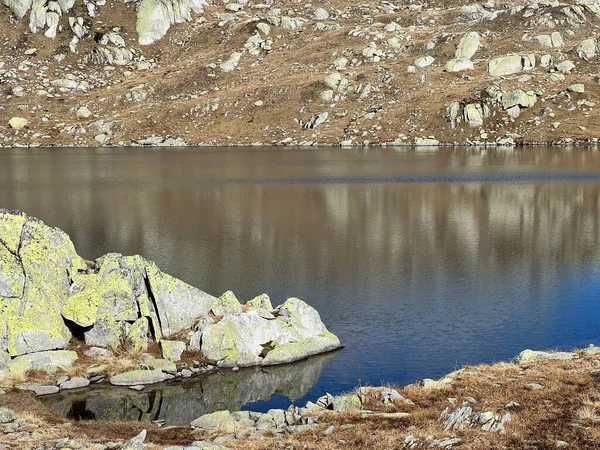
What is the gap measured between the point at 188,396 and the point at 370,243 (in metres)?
31.1

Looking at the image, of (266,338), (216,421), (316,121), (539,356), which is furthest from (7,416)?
(316,121)

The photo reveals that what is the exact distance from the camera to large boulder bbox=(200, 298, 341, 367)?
32625 millimetres

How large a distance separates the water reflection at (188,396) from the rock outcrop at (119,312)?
1.62 m

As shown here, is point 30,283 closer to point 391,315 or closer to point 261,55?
point 391,315

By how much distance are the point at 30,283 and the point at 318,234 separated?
31.9m

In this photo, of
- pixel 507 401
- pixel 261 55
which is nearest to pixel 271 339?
pixel 507 401

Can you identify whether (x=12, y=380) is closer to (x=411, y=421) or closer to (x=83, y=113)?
(x=411, y=421)

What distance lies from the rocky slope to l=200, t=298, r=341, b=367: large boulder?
12016cm

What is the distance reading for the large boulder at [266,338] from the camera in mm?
32625

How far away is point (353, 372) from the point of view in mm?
30938

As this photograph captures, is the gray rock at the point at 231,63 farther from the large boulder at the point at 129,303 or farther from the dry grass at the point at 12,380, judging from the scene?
the dry grass at the point at 12,380

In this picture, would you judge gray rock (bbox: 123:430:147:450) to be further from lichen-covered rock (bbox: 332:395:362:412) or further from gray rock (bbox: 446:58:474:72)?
gray rock (bbox: 446:58:474:72)

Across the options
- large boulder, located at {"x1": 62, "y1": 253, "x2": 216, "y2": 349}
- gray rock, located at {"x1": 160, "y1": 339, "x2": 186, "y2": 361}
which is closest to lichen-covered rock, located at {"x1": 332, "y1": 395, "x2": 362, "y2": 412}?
gray rock, located at {"x1": 160, "y1": 339, "x2": 186, "y2": 361}

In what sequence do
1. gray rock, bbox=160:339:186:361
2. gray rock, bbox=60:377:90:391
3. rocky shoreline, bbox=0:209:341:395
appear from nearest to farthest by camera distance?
1. gray rock, bbox=60:377:90:391
2. rocky shoreline, bbox=0:209:341:395
3. gray rock, bbox=160:339:186:361
